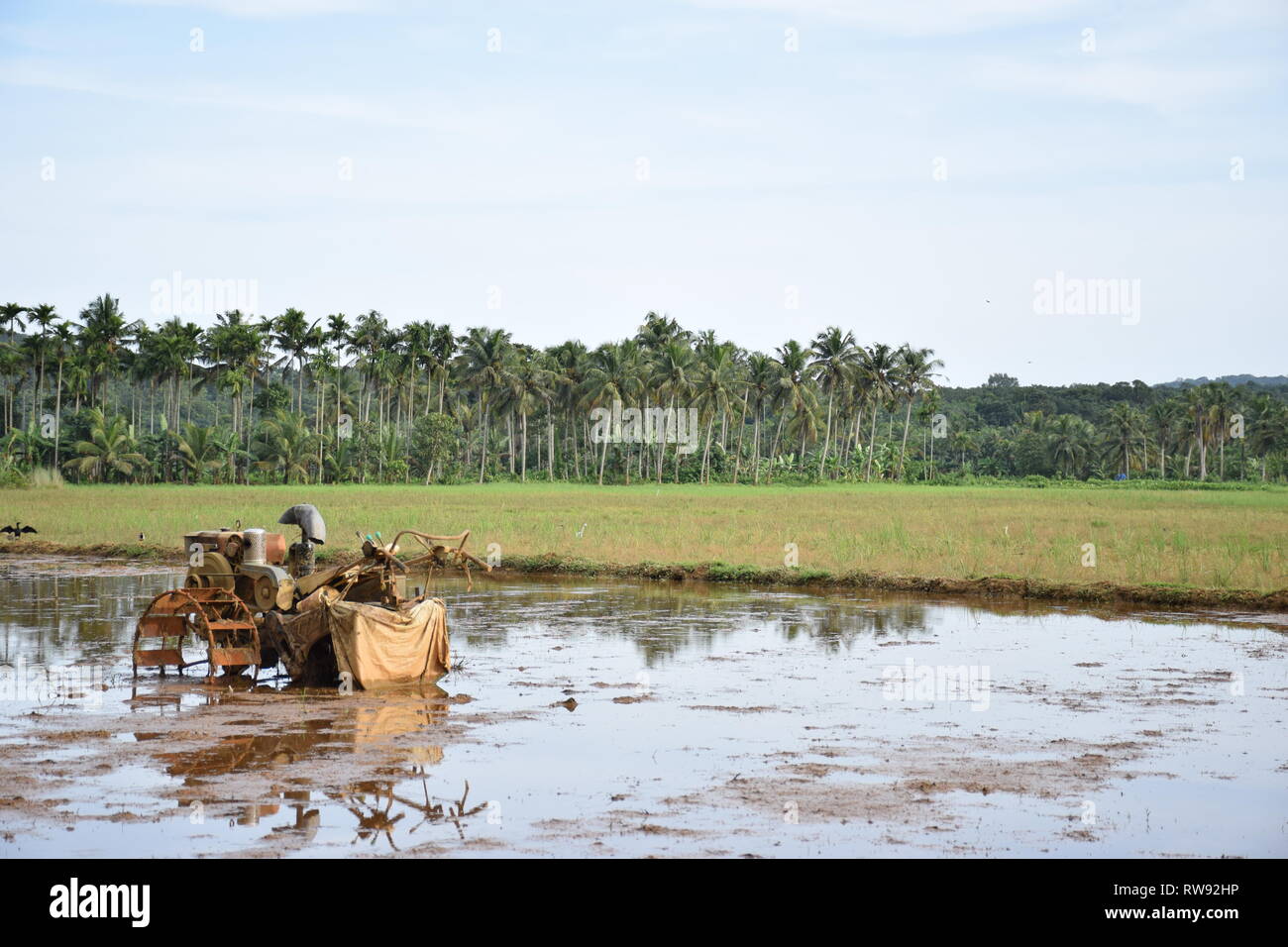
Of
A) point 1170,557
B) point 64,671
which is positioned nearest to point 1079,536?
point 1170,557

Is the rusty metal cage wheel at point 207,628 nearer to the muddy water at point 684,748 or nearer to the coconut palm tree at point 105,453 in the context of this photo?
the muddy water at point 684,748

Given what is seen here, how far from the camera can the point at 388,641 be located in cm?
1370

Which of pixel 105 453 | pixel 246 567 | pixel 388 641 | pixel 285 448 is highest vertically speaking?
pixel 285 448

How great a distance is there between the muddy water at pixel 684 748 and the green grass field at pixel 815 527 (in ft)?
22.0

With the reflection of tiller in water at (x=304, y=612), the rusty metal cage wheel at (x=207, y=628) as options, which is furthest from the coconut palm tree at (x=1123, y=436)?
the rusty metal cage wheel at (x=207, y=628)

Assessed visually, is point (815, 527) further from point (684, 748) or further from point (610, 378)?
point (610, 378)

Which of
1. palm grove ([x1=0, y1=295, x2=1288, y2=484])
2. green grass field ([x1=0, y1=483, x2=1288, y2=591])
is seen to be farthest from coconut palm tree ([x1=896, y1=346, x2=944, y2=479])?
green grass field ([x1=0, y1=483, x2=1288, y2=591])

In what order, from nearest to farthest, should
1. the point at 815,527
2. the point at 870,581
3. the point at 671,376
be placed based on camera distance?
the point at 870,581 → the point at 815,527 → the point at 671,376

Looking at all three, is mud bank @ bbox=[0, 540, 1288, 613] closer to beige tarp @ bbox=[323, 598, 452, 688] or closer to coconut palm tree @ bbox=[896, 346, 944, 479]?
beige tarp @ bbox=[323, 598, 452, 688]

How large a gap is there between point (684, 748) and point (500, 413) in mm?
79758

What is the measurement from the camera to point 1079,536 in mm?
31188

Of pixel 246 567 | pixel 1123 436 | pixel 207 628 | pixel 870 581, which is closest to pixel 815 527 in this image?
pixel 870 581

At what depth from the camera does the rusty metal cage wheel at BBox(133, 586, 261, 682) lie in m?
13.9
